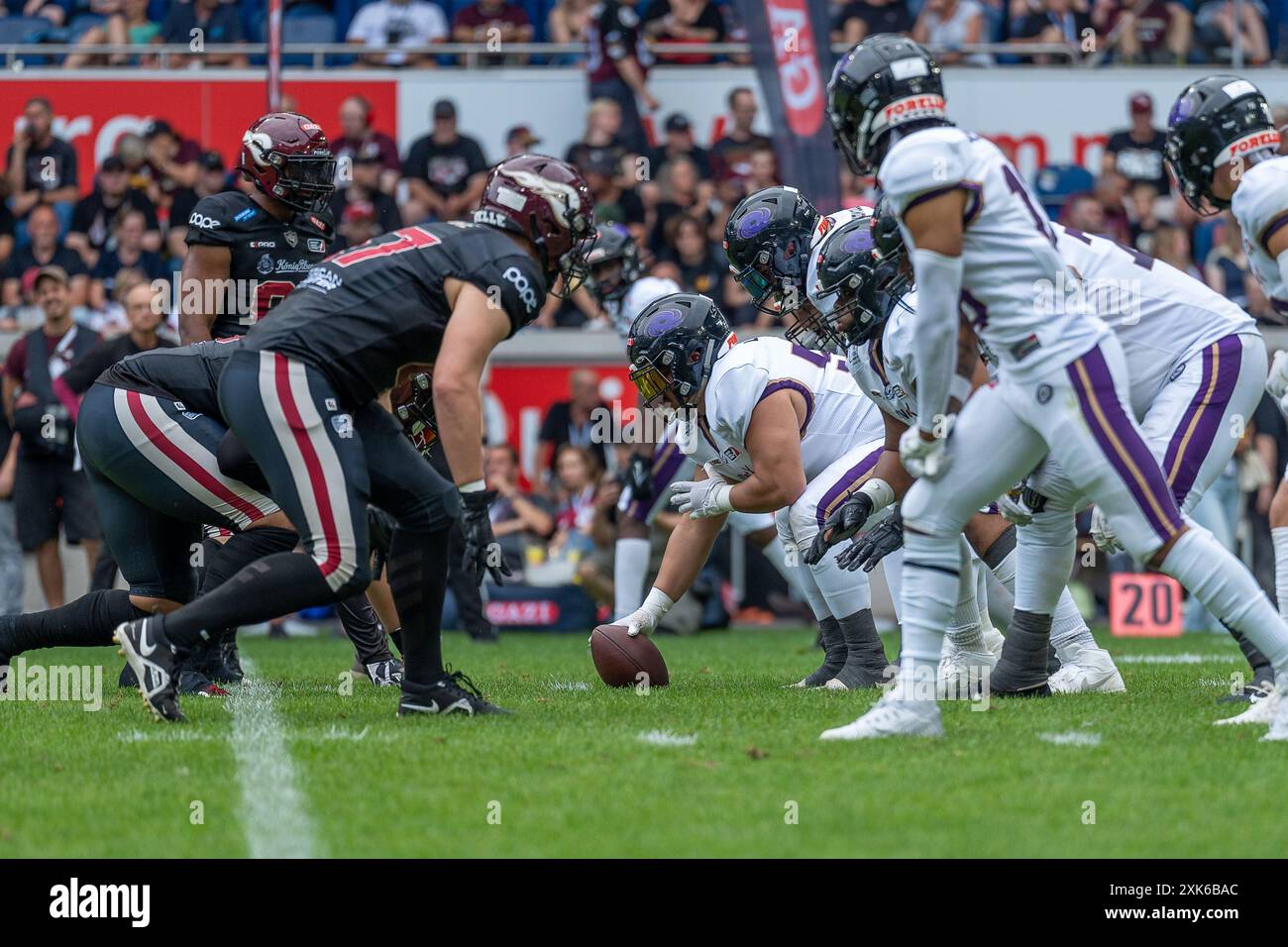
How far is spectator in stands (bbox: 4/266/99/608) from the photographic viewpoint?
1162cm

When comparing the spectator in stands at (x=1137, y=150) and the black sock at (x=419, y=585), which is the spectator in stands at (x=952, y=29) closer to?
the spectator in stands at (x=1137, y=150)

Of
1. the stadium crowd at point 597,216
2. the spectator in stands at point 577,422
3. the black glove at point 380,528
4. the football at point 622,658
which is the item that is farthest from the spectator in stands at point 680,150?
the black glove at point 380,528

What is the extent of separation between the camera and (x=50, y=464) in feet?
38.5

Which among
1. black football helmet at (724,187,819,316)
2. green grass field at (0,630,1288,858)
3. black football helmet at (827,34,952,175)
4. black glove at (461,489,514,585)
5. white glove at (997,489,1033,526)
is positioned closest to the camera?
green grass field at (0,630,1288,858)

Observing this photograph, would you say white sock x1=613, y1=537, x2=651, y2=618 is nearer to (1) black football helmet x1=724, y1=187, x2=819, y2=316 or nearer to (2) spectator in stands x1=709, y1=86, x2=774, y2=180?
(1) black football helmet x1=724, y1=187, x2=819, y2=316

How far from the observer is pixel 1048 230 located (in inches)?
202

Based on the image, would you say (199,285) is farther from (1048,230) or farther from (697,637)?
(697,637)

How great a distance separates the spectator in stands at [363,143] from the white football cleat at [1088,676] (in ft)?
30.3

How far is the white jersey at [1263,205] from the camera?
18.8 feet

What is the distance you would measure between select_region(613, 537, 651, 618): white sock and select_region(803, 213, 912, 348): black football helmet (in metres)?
4.37

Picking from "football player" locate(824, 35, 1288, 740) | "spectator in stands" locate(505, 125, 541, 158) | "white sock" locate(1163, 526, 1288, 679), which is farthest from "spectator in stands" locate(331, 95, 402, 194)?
"white sock" locate(1163, 526, 1288, 679)

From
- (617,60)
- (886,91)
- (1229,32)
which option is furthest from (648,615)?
(1229,32)

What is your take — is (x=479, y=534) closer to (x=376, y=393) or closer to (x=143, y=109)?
(x=376, y=393)

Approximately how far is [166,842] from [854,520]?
2966 millimetres
